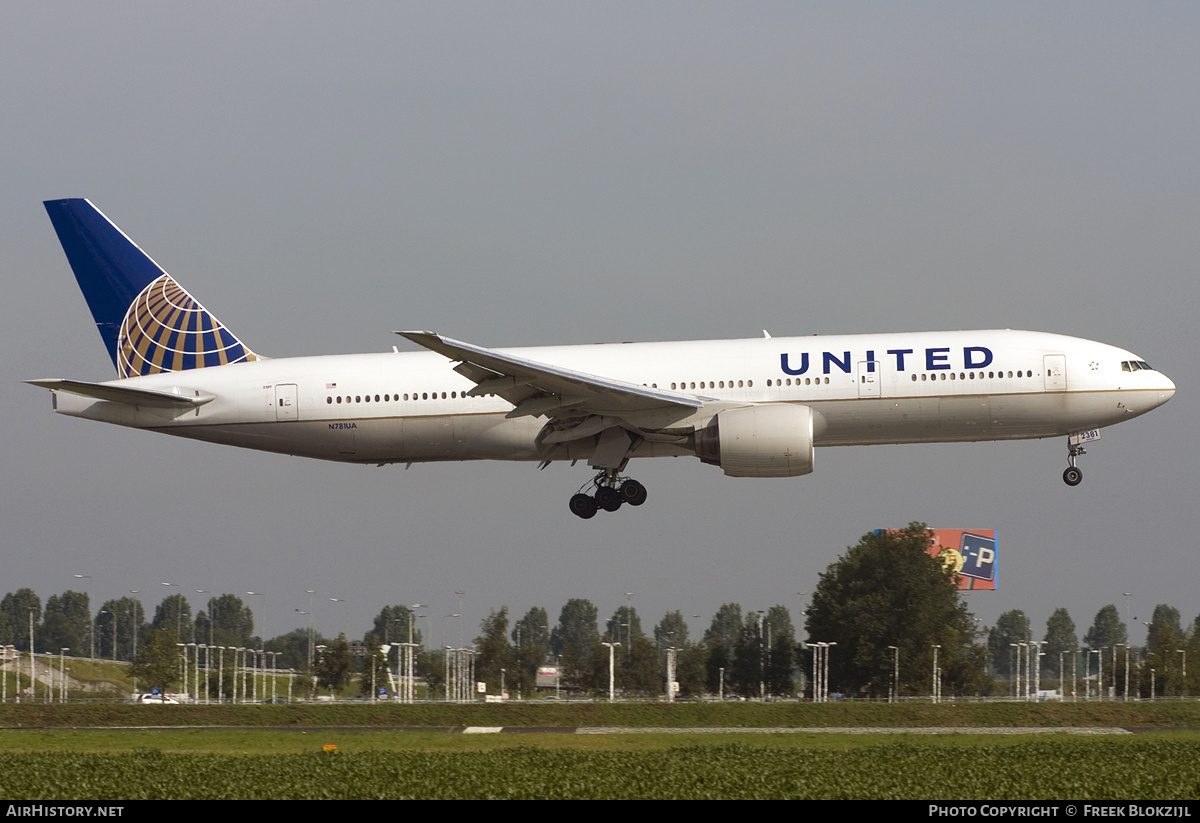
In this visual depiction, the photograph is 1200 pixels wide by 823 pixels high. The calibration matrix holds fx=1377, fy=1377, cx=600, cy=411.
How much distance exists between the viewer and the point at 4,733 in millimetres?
35500

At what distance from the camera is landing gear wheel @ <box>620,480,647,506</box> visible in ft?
119

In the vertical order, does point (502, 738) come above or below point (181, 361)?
below

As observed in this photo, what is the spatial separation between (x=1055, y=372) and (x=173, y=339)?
78.0 feet

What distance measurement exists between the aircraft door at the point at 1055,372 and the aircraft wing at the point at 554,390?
27.7 ft

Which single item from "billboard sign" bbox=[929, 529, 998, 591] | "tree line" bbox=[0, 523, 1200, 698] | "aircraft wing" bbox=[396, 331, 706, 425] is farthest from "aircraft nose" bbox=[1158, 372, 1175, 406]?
"billboard sign" bbox=[929, 529, 998, 591]

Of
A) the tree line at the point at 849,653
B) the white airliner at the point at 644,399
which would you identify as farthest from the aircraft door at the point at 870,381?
the tree line at the point at 849,653

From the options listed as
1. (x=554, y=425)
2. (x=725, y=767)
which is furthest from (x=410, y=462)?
(x=725, y=767)

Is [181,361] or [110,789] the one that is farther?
[181,361]

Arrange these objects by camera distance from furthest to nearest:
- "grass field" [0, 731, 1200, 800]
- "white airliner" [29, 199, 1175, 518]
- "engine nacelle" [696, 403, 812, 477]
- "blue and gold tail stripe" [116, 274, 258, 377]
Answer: "blue and gold tail stripe" [116, 274, 258, 377], "white airliner" [29, 199, 1175, 518], "engine nacelle" [696, 403, 812, 477], "grass field" [0, 731, 1200, 800]

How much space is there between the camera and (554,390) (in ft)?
110

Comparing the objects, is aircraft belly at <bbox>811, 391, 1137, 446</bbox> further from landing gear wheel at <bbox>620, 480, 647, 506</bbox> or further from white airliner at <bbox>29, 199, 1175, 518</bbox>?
landing gear wheel at <bbox>620, 480, 647, 506</bbox>

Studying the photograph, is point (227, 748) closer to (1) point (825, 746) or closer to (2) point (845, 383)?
(1) point (825, 746)

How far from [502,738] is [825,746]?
25.9 ft

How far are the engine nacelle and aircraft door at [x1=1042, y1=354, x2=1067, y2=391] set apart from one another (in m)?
6.00
